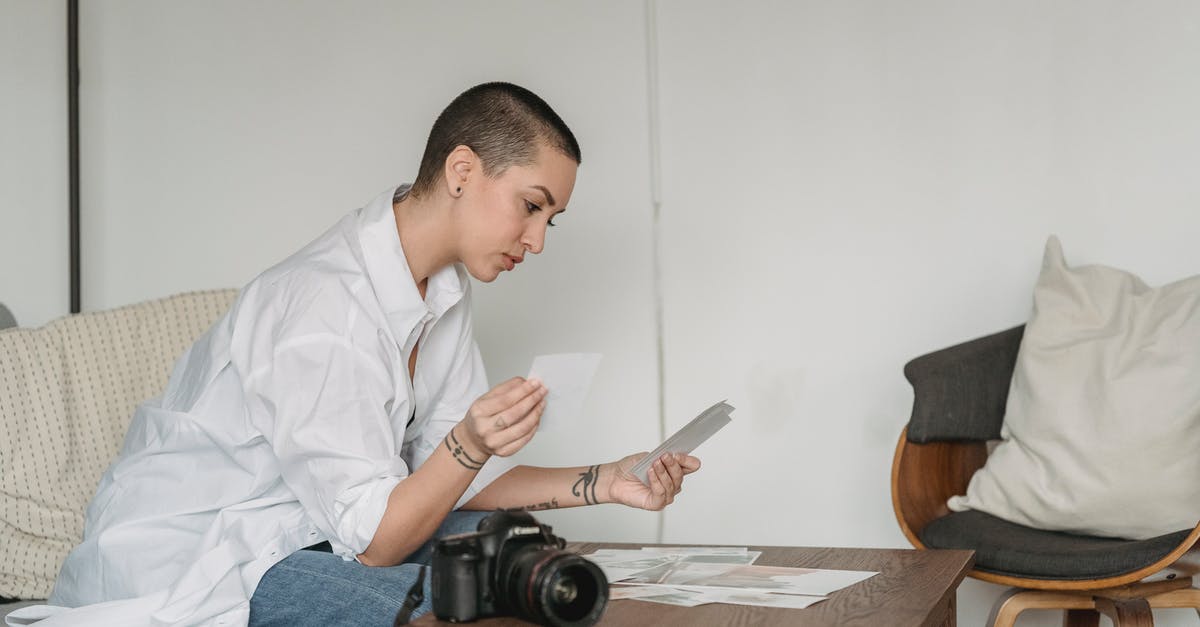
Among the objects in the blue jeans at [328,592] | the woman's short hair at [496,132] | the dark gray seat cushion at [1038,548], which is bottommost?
the dark gray seat cushion at [1038,548]

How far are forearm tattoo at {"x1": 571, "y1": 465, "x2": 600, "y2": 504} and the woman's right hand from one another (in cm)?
40

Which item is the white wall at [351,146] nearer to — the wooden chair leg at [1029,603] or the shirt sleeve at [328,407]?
the wooden chair leg at [1029,603]

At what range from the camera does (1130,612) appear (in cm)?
191

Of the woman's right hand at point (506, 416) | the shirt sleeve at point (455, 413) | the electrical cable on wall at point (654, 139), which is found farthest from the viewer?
the electrical cable on wall at point (654, 139)

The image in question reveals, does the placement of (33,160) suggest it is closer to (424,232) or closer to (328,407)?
(424,232)

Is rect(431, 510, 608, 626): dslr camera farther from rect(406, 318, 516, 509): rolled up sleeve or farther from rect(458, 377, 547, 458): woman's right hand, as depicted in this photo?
rect(406, 318, 516, 509): rolled up sleeve

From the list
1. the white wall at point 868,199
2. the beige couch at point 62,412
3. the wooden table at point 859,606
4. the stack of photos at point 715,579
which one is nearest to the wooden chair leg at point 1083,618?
the white wall at point 868,199

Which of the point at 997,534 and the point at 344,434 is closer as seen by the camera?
the point at 344,434

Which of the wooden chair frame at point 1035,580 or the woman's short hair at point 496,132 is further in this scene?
the wooden chair frame at point 1035,580

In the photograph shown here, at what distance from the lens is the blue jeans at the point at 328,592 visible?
4.35 ft

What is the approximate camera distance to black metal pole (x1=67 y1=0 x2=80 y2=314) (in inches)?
120

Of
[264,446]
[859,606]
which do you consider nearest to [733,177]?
[264,446]

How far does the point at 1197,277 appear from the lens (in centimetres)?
219

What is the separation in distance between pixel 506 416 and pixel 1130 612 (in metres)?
1.23
